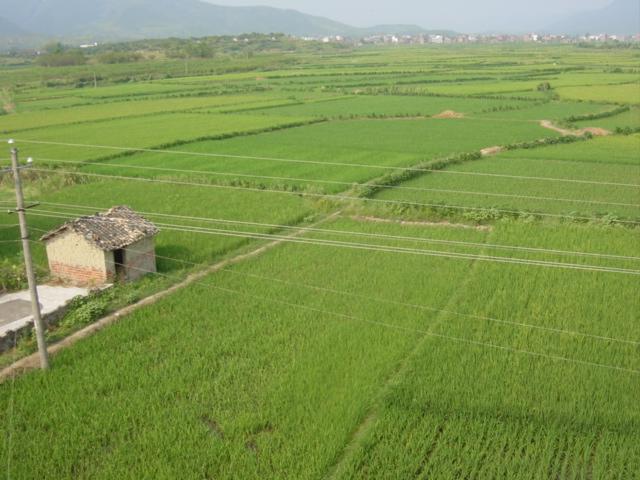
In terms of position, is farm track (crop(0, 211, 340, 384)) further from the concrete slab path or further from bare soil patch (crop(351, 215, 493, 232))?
bare soil patch (crop(351, 215, 493, 232))

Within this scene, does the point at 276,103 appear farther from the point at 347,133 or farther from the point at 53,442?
the point at 53,442

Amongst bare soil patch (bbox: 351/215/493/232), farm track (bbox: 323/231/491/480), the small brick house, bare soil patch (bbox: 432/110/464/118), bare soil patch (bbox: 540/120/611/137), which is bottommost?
farm track (bbox: 323/231/491/480)

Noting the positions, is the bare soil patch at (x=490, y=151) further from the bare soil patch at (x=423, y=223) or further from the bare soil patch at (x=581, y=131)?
the bare soil patch at (x=423, y=223)

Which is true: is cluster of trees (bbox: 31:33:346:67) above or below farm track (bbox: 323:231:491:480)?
above

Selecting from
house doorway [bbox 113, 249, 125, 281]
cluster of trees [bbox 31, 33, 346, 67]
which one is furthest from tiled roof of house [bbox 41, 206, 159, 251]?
cluster of trees [bbox 31, 33, 346, 67]

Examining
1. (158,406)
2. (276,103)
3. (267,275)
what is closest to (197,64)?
(276,103)

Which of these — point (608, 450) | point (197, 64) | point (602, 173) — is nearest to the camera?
point (608, 450)

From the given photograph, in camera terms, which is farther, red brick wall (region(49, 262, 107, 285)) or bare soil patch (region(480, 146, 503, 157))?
bare soil patch (region(480, 146, 503, 157))

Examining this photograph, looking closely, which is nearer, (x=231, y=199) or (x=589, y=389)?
(x=589, y=389)

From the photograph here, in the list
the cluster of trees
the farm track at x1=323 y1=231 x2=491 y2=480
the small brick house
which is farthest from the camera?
the cluster of trees
